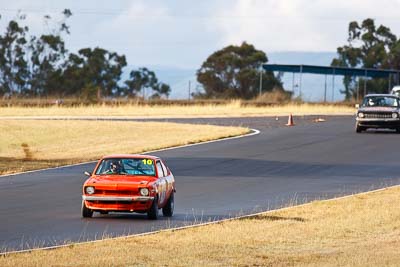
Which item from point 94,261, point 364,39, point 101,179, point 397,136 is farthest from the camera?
point 364,39

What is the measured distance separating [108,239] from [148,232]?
4.79 ft

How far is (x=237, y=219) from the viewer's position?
21422 millimetres

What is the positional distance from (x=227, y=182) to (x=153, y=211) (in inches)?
350

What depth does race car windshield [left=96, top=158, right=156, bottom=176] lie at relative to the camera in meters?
21.5

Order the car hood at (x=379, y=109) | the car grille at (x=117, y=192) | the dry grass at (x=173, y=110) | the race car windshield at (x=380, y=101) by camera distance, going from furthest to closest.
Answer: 1. the dry grass at (x=173, y=110)
2. the race car windshield at (x=380, y=101)
3. the car hood at (x=379, y=109)
4. the car grille at (x=117, y=192)

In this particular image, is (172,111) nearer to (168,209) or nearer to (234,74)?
(234,74)

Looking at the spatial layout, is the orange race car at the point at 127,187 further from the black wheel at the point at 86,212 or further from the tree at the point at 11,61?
the tree at the point at 11,61

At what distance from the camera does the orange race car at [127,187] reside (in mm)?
20672

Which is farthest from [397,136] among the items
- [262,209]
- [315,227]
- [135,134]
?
[315,227]

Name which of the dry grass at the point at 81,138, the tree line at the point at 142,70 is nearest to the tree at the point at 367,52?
Answer: the tree line at the point at 142,70

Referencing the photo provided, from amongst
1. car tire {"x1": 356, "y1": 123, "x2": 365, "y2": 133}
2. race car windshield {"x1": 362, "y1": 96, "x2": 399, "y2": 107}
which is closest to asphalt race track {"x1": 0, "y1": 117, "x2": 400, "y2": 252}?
car tire {"x1": 356, "y1": 123, "x2": 365, "y2": 133}

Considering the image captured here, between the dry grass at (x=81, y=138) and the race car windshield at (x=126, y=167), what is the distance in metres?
12.6

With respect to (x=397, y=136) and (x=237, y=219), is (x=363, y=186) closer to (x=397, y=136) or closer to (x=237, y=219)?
(x=237, y=219)

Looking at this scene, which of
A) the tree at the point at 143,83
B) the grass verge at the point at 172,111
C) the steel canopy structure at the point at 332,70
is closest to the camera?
the grass verge at the point at 172,111
